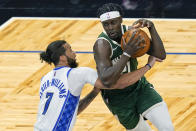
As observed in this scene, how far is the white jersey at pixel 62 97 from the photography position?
6668 millimetres

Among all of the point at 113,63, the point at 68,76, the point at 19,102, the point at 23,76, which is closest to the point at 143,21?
the point at 113,63

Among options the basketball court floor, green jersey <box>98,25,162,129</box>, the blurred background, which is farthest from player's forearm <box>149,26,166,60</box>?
the blurred background

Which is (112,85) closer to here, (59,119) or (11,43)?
(59,119)

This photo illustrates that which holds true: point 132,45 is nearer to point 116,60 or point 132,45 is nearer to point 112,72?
point 112,72

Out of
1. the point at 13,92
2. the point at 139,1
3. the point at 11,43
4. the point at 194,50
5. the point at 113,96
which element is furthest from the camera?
the point at 139,1

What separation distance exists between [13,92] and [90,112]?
150 centimetres

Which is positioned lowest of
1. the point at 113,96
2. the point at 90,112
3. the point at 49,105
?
the point at 90,112

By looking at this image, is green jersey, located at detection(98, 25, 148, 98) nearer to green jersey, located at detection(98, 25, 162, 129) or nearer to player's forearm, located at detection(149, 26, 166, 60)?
green jersey, located at detection(98, 25, 162, 129)

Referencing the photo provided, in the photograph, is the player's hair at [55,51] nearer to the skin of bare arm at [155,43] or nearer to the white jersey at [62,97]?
the white jersey at [62,97]

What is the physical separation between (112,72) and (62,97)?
22.4 inches

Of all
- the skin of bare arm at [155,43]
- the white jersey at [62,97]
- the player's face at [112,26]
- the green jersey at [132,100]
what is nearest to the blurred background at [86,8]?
the green jersey at [132,100]

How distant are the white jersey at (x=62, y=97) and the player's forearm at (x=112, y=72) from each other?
10 centimetres

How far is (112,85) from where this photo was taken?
6680 mm

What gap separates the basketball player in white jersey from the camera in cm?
667
